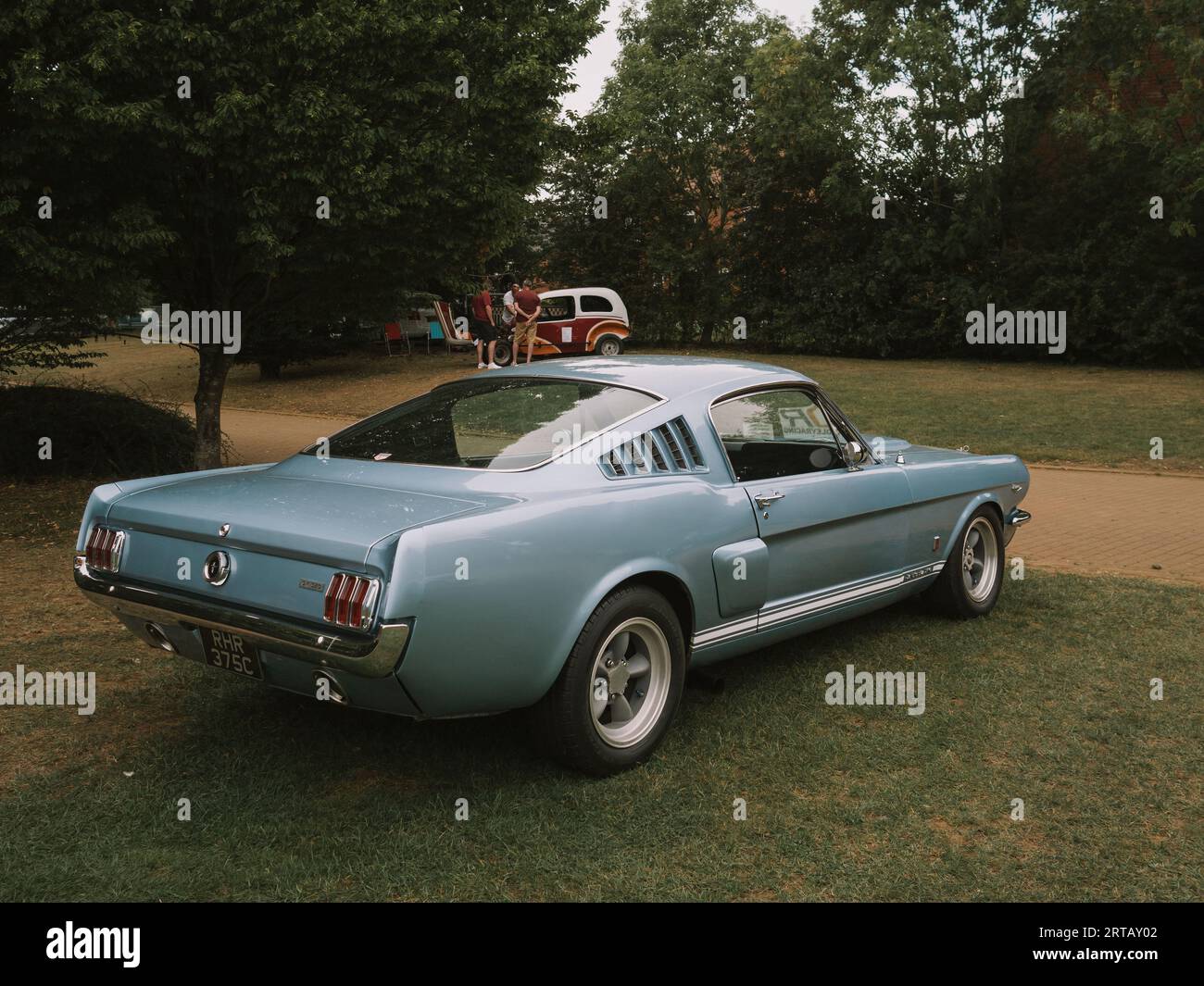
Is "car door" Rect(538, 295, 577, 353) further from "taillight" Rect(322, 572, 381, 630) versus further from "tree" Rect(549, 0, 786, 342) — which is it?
"taillight" Rect(322, 572, 381, 630)

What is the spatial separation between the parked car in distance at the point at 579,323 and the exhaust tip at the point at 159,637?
2240 centimetres

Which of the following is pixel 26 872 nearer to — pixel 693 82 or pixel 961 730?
pixel 961 730

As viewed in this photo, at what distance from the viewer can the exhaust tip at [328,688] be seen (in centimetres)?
349

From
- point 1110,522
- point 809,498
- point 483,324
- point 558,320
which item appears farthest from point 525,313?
point 809,498

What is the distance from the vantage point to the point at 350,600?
10.9 feet

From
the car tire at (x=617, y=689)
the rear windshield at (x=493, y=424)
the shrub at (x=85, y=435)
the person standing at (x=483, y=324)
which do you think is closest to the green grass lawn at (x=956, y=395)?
the person standing at (x=483, y=324)

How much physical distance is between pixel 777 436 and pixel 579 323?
21.6m

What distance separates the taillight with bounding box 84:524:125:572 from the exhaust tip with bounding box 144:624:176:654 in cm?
25

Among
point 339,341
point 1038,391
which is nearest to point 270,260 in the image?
point 1038,391

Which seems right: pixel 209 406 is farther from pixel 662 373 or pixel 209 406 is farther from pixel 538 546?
pixel 538 546

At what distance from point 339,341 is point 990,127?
15.7 metres

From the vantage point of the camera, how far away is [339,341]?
24219mm

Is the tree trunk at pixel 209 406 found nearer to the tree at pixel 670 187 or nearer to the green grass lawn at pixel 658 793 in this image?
the green grass lawn at pixel 658 793

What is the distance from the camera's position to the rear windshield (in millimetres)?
4242
